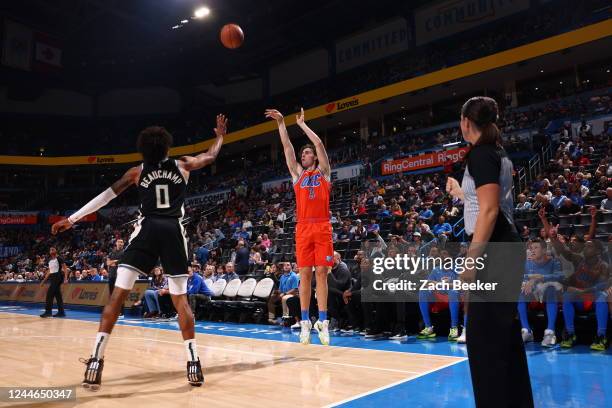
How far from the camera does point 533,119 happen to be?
58.9 feet

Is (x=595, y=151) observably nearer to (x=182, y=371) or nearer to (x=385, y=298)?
(x=385, y=298)

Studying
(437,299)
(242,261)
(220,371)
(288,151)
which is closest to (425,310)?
(437,299)

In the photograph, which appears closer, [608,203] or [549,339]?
[549,339]

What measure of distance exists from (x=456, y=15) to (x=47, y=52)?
22999 mm

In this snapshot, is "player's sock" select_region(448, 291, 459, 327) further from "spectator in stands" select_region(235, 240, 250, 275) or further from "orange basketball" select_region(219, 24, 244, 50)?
"orange basketball" select_region(219, 24, 244, 50)

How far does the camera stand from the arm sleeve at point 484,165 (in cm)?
194

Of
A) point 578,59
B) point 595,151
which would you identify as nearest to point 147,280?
point 595,151

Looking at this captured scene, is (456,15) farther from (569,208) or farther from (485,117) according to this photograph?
(485,117)

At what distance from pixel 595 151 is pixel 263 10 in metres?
17.5

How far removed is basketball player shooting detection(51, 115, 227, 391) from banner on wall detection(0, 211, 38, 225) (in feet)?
112

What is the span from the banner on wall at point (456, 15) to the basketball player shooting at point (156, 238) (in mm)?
22551

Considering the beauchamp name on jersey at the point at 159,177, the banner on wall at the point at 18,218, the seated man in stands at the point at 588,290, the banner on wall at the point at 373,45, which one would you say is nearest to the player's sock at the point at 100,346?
the beauchamp name on jersey at the point at 159,177

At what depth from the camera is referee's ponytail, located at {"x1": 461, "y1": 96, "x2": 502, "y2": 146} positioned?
2069 millimetres

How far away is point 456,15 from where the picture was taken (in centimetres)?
2333
